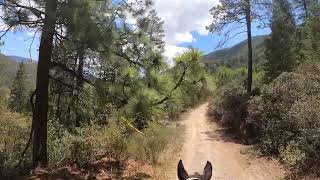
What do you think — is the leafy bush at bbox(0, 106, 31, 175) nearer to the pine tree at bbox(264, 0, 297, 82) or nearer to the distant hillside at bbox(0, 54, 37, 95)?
the distant hillside at bbox(0, 54, 37, 95)

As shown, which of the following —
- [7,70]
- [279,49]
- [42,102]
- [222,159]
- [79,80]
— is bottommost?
[222,159]

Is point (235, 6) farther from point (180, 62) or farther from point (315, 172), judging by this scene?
point (315, 172)

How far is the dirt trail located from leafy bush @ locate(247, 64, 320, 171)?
2.38 ft

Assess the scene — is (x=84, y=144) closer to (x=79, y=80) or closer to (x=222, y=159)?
(x=79, y=80)

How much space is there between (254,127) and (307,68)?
399 centimetres

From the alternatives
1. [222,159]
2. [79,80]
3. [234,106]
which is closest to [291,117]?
[222,159]

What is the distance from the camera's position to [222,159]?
1870 centimetres

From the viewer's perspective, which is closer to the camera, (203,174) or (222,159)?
(203,174)

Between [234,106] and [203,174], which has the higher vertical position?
[234,106]

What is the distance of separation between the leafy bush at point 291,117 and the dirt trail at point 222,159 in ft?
2.38

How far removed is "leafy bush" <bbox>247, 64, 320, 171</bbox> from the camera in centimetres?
1395

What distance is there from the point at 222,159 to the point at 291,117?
367cm

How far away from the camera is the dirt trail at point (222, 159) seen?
15453 millimetres

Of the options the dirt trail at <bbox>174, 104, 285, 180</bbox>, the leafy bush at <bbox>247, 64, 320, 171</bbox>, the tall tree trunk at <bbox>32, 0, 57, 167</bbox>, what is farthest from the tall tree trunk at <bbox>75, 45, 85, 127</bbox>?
the leafy bush at <bbox>247, 64, 320, 171</bbox>
